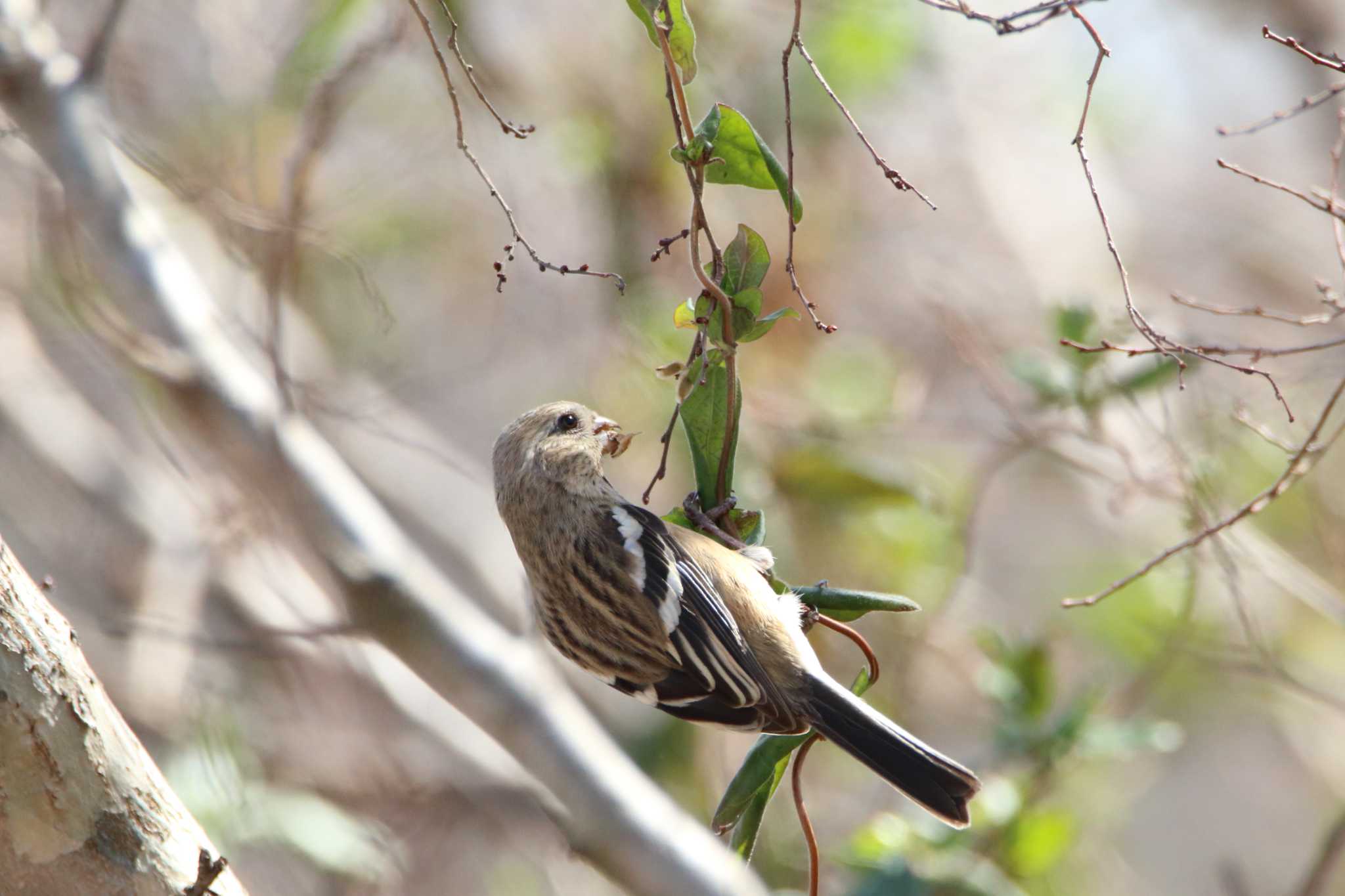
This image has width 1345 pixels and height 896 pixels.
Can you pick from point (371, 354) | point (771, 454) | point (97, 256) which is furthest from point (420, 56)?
point (771, 454)

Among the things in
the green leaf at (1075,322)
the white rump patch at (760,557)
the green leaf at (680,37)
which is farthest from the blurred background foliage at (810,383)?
the green leaf at (680,37)

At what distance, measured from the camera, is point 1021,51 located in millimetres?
7742

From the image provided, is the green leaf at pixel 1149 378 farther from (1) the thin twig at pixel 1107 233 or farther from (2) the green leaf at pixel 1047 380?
(1) the thin twig at pixel 1107 233

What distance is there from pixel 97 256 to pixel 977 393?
576cm

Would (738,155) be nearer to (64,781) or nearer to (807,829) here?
(807,829)

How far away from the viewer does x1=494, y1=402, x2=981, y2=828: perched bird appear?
8.60ft

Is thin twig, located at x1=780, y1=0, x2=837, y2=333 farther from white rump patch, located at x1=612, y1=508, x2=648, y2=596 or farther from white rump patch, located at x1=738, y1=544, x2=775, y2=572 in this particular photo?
white rump patch, located at x1=612, y1=508, x2=648, y2=596

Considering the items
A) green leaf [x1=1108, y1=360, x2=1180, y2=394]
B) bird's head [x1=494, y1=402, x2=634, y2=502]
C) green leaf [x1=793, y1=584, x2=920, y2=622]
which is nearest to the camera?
green leaf [x1=793, y1=584, x2=920, y2=622]

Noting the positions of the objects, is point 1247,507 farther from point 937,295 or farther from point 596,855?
point 937,295

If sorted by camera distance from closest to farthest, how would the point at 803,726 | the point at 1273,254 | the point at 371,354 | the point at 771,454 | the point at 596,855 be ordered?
the point at 803,726
the point at 596,855
the point at 771,454
the point at 371,354
the point at 1273,254

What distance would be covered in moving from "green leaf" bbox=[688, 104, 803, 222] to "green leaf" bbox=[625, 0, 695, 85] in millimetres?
77

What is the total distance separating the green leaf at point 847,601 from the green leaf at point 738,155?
2.35 feet

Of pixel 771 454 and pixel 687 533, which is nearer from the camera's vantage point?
pixel 687 533

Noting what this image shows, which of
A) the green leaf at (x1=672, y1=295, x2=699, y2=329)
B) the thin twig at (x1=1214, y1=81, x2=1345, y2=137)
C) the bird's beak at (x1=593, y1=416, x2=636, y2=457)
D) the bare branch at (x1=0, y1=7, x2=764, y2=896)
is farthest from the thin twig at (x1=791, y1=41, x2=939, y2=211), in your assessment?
the bare branch at (x1=0, y1=7, x2=764, y2=896)
